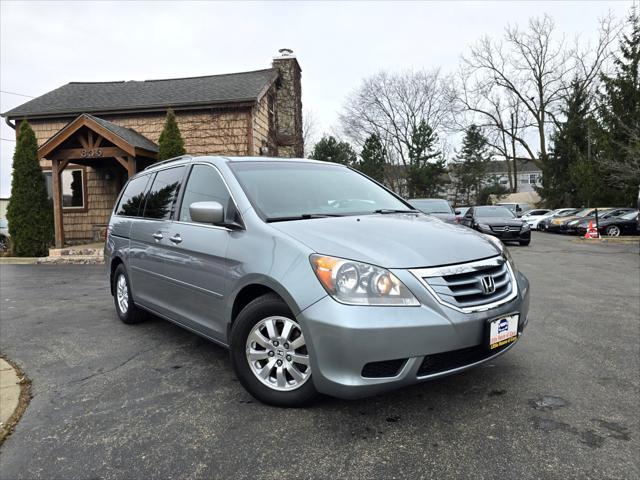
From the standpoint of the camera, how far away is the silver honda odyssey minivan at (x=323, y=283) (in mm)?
2416

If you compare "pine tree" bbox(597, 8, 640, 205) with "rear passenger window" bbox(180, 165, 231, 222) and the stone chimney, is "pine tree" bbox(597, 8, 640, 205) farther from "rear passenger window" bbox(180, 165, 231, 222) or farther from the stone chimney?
"rear passenger window" bbox(180, 165, 231, 222)

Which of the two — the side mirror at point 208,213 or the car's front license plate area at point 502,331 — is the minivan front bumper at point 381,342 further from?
the side mirror at point 208,213

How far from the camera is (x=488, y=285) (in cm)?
270

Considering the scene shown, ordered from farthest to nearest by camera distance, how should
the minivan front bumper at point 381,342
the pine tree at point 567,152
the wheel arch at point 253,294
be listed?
the pine tree at point 567,152, the wheel arch at point 253,294, the minivan front bumper at point 381,342

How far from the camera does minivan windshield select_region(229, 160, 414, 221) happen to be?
3.29 m

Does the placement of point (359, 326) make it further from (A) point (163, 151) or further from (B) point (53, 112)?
(B) point (53, 112)

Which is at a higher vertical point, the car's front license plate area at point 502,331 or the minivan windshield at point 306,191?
the minivan windshield at point 306,191

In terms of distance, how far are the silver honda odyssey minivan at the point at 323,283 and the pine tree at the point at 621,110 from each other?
25.2 metres

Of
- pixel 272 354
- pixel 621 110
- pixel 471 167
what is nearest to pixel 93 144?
pixel 272 354

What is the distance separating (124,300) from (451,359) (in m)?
3.87

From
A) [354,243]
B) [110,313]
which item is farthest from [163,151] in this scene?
[354,243]

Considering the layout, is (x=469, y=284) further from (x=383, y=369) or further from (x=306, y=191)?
(x=306, y=191)

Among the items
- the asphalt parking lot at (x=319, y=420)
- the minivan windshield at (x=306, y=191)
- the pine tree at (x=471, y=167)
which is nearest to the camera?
the asphalt parking lot at (x=319, y=420)

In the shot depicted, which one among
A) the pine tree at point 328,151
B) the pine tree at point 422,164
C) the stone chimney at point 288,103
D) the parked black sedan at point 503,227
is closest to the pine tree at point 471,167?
the pine tree at point 422,164
